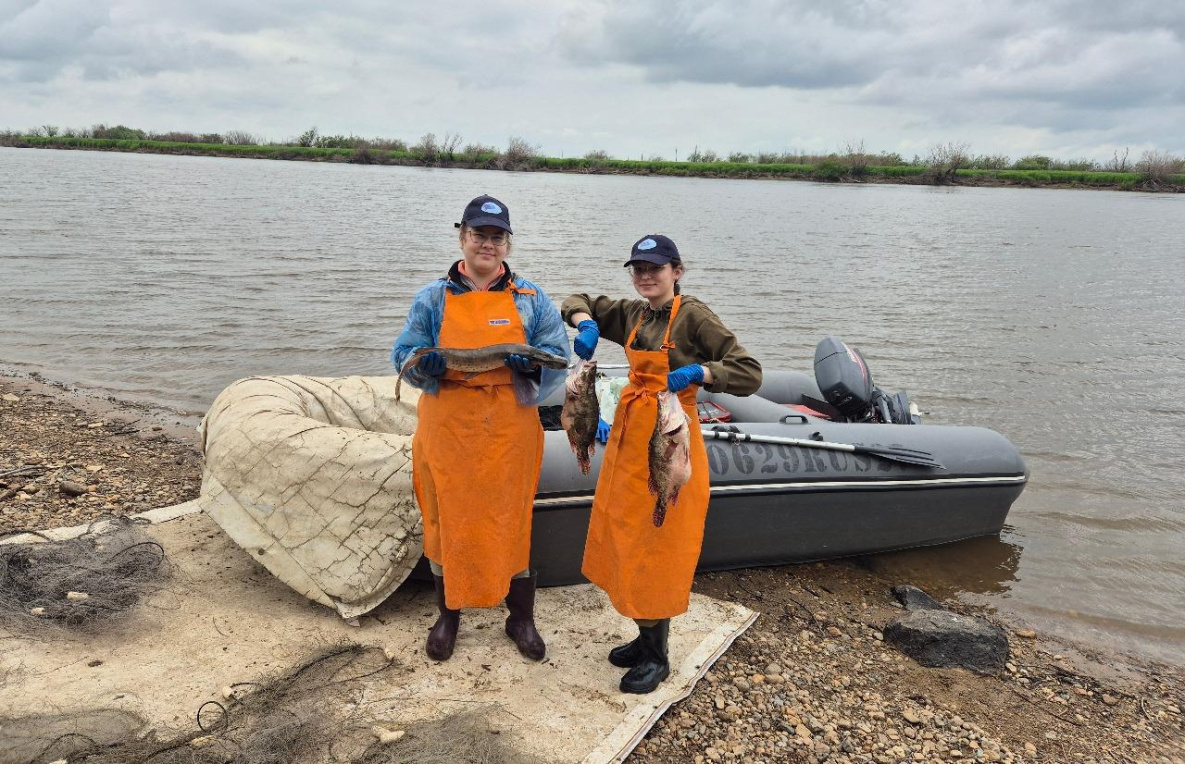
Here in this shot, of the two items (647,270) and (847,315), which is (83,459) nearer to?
(647,270)

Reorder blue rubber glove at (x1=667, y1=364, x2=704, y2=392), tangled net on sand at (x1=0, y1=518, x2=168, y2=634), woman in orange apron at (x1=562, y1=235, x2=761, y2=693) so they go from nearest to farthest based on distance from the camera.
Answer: blue rubber glove at (x1=667, y1=364, x2=704, y2=392) < woman in orange apron at (x1=562, y1=235, x2=761, y2=693) < tangled net on sand at (x1=0, y1=518, x2=168, y2=634)

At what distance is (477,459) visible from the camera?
3.31 meters

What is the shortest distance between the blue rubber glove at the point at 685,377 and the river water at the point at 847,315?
3.44 m

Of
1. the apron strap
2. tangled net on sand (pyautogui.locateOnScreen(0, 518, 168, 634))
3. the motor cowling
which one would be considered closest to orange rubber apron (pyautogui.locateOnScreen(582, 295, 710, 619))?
the apron strap

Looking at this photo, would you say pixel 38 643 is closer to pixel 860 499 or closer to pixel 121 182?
pixel 860 499

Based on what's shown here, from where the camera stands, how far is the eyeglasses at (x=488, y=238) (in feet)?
10.5

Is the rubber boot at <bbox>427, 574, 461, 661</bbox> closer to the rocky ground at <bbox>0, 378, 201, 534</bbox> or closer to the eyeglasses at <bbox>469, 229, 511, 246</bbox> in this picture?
the eyeglasses at <bbox>469, 229, 511, 246</bbox>

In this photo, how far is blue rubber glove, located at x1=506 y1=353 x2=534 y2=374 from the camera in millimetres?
3232

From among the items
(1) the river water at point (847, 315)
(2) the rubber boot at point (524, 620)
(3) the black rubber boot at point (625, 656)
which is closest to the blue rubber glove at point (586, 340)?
(2) the rubber boot at point (524, 620)

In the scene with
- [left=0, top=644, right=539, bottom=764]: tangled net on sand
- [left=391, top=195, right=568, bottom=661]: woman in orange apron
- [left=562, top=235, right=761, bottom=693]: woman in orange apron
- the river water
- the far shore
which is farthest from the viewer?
the far shore

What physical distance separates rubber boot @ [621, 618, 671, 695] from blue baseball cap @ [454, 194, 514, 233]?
180 centimetres

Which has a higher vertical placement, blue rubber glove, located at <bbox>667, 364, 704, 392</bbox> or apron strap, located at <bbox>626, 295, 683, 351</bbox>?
apron strap, located at <bbox>626, 295, 683, 351</bbox>

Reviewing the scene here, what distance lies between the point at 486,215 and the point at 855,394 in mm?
4031

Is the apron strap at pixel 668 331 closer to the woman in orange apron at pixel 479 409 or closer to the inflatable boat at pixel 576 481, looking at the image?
the woman in orange apron at pixel 479 409
